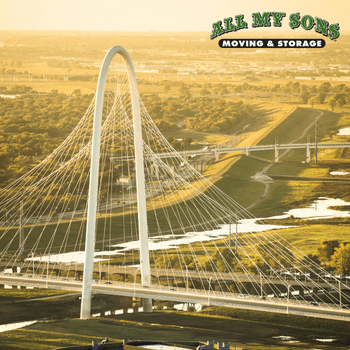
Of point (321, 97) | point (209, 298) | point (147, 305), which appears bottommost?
point (147, 305)

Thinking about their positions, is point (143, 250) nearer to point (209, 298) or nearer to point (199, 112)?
point (209, 298)

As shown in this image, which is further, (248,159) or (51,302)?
(248,159)

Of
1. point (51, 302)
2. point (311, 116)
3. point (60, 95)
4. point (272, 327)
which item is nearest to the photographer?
point (272, 327)

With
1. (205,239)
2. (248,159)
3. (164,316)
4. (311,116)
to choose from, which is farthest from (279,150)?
(164,316)

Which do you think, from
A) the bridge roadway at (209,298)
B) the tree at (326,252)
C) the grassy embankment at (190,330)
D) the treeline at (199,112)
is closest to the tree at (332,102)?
the treeline at (199,112)

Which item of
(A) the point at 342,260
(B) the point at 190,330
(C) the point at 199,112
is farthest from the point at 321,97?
(B) the point at 190,330

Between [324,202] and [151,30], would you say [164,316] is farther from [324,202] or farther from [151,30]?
[151,30]

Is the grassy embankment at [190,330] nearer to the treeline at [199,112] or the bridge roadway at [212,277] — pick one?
the bridge roadway at [212,277]

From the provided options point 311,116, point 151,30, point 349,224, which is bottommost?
point 349,224
